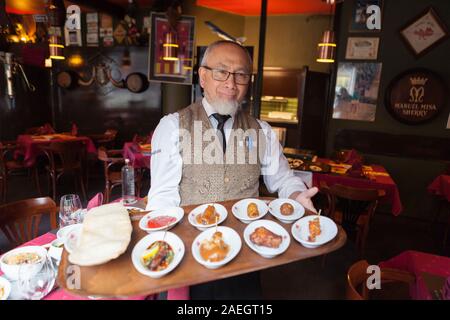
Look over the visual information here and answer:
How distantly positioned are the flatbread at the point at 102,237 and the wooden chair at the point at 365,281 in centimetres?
95

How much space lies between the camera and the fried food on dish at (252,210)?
1.35 meters

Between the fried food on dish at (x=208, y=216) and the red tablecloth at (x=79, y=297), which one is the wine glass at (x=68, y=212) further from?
the fried food on dish at (x=208, y=216)

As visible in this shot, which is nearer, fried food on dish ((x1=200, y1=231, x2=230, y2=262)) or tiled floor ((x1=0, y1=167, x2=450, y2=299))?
fried food on dish ((x1=200, y1=231, x2=230, y2=262))

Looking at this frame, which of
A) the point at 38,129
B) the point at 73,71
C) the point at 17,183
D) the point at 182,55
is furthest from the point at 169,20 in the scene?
the point at 17,183

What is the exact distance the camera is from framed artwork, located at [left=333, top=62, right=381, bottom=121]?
484 cm

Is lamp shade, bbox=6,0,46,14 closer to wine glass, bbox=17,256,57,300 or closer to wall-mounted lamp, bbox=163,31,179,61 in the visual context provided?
wall-mounted lamp, bbox=163,31,179,61

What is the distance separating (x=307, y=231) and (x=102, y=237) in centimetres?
78

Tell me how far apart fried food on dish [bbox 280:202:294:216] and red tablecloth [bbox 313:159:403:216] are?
2.15m

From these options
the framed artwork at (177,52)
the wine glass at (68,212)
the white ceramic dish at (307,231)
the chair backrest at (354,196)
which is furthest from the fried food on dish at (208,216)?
the framed artwork at (177,52)

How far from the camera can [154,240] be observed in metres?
1.07

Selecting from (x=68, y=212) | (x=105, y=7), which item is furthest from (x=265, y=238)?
(x=105, y=7)

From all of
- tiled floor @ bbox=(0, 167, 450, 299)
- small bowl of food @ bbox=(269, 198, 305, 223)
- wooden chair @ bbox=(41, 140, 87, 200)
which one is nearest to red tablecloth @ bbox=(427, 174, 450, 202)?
tiled floor @ bbox=(0, 167, 450, 299)

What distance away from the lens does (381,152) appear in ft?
16.3

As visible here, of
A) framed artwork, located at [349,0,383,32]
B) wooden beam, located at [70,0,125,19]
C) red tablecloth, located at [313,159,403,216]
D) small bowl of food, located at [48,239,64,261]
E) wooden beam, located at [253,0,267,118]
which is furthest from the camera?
wooden beam, located at [70,0,125,19]
